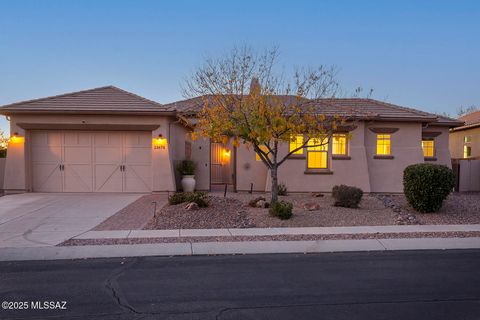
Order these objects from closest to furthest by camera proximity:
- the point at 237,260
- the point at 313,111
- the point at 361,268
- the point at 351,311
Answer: the point at 351,311, the point at 361,268, the point at 237,260, the point at 313,111

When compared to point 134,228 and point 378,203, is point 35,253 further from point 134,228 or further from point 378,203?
point 378,203

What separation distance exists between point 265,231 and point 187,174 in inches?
330

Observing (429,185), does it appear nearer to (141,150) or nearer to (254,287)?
(254,287)

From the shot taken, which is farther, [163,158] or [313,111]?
[163,158]

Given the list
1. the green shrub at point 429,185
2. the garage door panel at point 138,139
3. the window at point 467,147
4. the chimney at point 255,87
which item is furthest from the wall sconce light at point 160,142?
the window at point 467,147

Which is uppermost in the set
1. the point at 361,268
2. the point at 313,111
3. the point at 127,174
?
the point at 313,111

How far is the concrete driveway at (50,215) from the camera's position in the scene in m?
9.20

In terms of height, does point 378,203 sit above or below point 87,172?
below

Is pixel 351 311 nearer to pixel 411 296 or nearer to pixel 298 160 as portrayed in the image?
pixel 411 296

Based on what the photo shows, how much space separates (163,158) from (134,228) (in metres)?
6.98

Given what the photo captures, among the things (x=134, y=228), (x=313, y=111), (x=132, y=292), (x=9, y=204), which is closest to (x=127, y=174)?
(x=9, y=204)

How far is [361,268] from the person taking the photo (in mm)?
7043

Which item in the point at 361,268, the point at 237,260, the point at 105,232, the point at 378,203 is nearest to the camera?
the point at 361,268

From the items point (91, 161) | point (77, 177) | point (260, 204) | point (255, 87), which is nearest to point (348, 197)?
point (260, 204)
